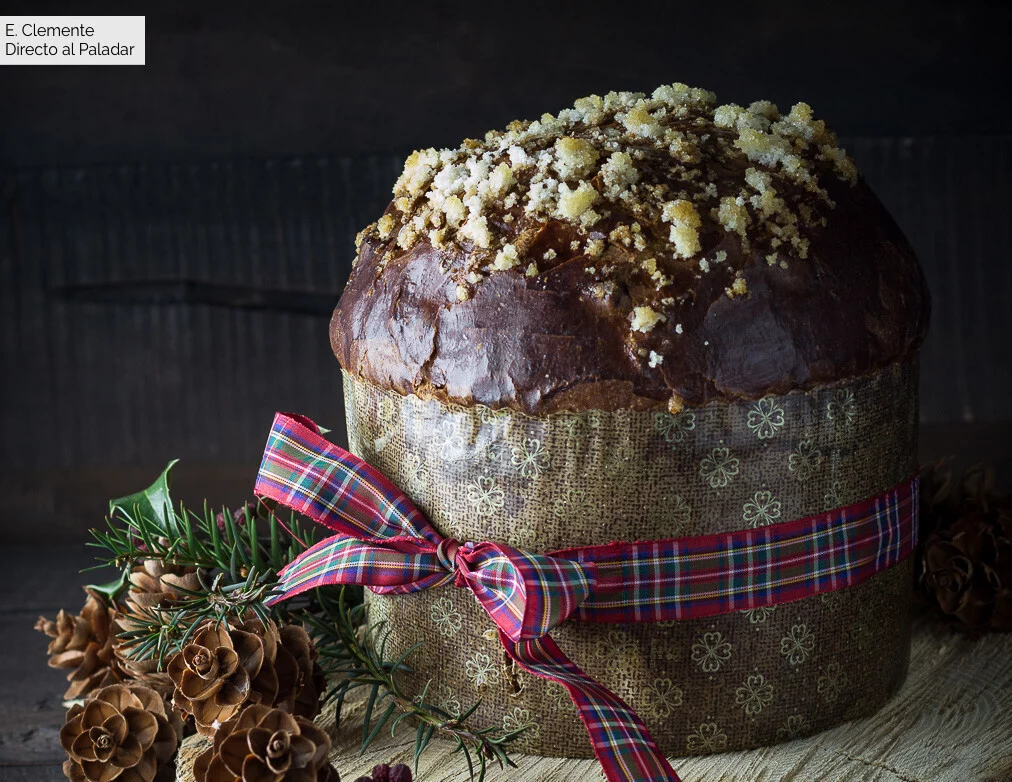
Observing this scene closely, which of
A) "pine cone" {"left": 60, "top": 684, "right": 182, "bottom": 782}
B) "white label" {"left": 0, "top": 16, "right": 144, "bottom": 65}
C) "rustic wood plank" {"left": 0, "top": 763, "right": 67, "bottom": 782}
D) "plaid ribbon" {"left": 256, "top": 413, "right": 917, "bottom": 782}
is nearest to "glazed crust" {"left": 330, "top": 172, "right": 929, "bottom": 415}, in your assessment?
"plaid ribbon" {"left": 256, "top": 413, "right": 917, "bottom": 782}

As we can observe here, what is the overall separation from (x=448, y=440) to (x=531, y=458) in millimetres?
66

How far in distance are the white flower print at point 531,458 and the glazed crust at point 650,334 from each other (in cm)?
3

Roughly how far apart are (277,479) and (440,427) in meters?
0.16

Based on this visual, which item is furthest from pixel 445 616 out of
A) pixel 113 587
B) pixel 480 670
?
pixel 113 587

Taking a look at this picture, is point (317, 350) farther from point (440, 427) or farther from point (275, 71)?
point (440, 427)

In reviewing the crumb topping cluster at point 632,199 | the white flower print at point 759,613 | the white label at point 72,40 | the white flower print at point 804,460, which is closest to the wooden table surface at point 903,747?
the white flower print at point 759,613

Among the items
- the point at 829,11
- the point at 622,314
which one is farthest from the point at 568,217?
the point at 829,11

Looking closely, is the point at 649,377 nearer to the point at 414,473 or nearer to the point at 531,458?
the point at 531,458

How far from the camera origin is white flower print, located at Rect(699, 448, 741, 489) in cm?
88

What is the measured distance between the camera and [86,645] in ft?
3.80

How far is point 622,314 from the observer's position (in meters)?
0.84

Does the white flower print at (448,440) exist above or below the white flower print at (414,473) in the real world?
above

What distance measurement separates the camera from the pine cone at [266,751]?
0.85 metres

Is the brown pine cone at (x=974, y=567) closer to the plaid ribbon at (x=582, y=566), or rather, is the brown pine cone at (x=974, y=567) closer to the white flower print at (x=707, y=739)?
the plaid ribbon at (x=582, y=566)
